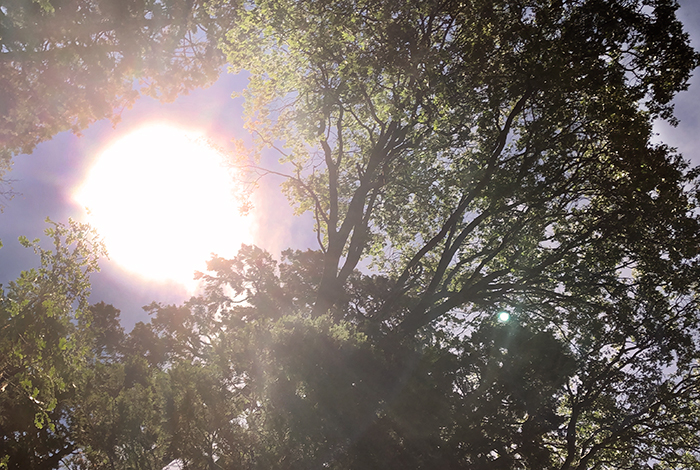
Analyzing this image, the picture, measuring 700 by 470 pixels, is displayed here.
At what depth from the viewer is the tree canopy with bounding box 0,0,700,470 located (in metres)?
7.42

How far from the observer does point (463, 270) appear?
17.2m

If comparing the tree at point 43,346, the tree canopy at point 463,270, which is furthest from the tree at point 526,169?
the tree at point 43,346

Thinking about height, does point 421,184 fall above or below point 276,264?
below

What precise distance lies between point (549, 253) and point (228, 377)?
11175 millimetres

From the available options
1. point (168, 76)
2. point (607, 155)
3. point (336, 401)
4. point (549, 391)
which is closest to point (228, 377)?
point (336, 401)

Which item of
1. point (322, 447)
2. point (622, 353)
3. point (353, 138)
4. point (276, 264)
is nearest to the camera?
point (322, 447)

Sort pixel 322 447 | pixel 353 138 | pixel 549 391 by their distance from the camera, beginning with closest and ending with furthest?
pixel 322 447, pixel 549 391, pixel 353 138

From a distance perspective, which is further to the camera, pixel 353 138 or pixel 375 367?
pixel 353 138

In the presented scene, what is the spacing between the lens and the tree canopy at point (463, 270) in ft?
24.3

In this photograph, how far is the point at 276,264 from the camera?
84.3 ft

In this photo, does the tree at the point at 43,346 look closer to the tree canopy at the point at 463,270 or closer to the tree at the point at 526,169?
the tree canopy at the point at 463,270

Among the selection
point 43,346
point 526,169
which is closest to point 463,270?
point 526,169

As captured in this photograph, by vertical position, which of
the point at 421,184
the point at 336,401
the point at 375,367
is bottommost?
the point at 336,401

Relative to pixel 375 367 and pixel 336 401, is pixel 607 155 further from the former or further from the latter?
pixel 336 401
